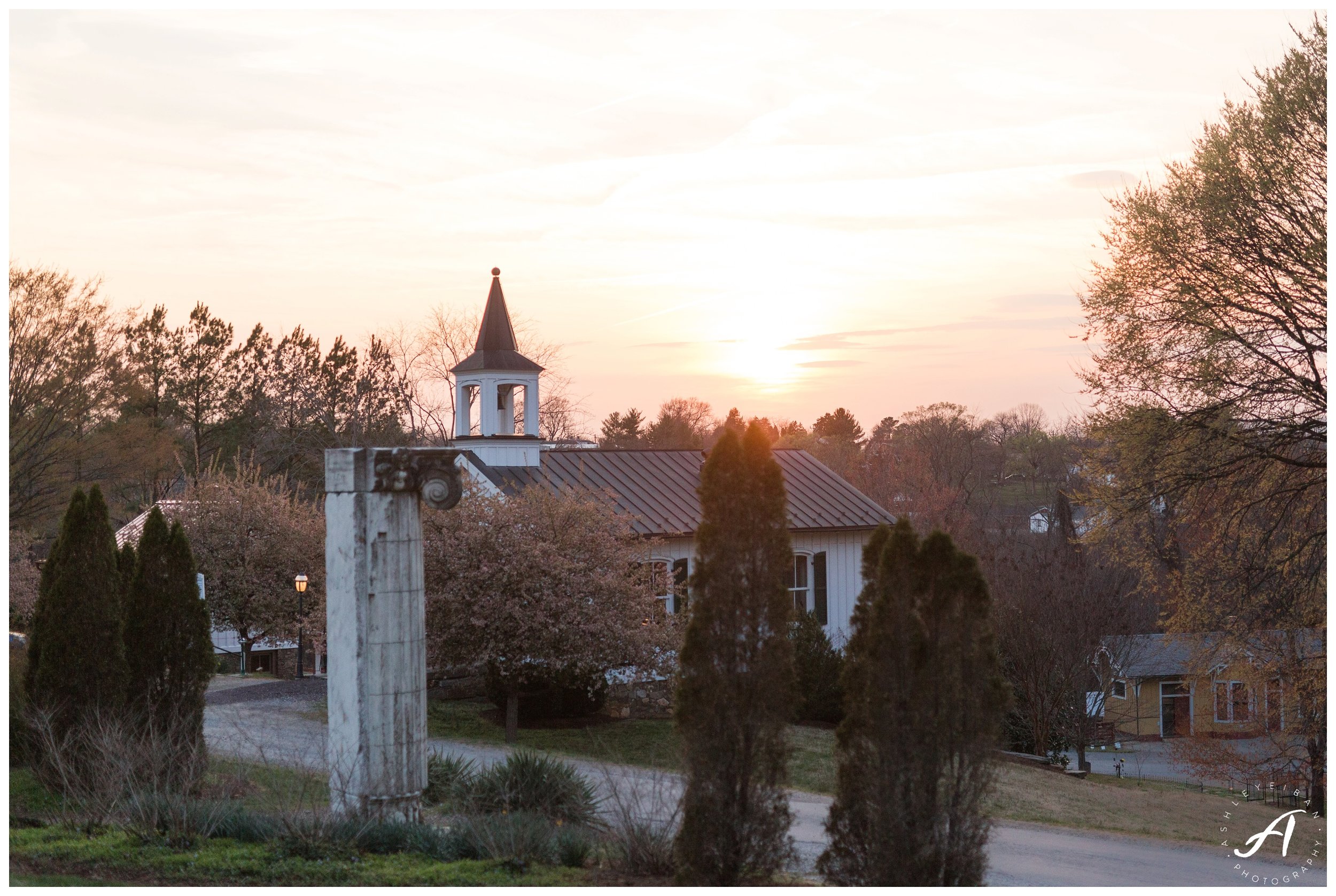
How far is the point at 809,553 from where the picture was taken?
27594 millimetres

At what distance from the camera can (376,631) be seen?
10.2 meters

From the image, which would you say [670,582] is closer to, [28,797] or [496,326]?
[496,326]

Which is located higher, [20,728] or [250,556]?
[250,556]

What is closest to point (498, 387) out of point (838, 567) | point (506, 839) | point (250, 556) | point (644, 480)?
point (644, 480)

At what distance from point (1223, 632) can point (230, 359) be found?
40645 mm

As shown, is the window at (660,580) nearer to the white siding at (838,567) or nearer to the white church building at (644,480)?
the white church building at (644,480)

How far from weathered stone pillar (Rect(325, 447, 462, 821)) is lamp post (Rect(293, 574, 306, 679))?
1509cm

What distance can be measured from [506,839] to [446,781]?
4.05m

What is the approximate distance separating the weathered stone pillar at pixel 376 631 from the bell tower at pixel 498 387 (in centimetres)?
1502

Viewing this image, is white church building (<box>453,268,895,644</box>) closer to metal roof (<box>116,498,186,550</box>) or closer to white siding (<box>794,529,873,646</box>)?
white siding (<box>794,529,873,646</box>)

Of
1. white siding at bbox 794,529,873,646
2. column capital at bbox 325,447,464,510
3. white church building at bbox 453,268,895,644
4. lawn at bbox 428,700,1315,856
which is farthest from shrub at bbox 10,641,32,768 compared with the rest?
white siding at bbox 794,529,873,646

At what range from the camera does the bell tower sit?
25641mm

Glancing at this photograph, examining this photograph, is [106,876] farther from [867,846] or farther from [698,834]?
[867,846]

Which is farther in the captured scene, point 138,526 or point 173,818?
point 138,526
